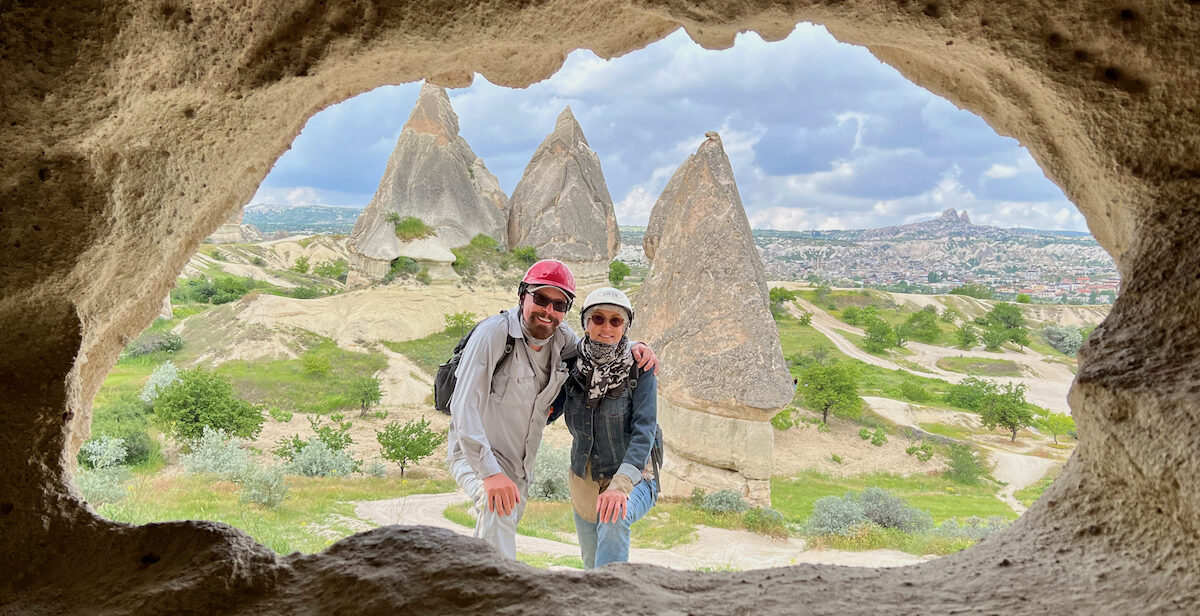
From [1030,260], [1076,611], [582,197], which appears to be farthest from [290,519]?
[1030,260]

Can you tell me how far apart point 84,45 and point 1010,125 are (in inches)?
83.0

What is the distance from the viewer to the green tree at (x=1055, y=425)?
476 inches

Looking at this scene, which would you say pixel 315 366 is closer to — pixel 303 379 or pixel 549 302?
pixel 303 379

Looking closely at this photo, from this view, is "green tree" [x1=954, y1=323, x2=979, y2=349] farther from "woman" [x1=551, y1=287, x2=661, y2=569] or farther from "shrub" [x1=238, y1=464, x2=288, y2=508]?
"woman" [x1=551, y1=287, x2=661, y2=569]

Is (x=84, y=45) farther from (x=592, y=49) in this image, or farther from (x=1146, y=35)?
(x=1146, y=35)

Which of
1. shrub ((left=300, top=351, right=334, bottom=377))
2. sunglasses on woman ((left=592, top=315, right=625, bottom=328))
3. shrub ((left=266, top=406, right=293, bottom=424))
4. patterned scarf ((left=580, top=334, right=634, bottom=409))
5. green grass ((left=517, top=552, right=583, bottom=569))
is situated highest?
sunglasses on woman ((left=592, top=315, right=625, bottom=328))

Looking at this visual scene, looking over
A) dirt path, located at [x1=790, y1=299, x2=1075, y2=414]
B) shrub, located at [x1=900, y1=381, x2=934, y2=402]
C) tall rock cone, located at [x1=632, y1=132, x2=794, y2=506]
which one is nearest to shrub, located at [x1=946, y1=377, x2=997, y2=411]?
shrub, located at [x1=900, y1=381, x2=934, y2=402]

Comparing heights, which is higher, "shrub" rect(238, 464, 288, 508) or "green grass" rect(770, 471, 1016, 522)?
"shrub" rect(238, 464, 288, 508)

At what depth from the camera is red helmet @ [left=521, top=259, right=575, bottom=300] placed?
2.14 metres

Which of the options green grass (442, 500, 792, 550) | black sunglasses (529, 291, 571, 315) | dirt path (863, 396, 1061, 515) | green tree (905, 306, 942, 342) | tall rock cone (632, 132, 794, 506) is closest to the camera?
black sunglasses (529, 291, 571, 315)

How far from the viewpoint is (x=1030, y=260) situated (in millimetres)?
21328

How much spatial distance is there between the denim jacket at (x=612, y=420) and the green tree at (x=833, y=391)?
11321 mm

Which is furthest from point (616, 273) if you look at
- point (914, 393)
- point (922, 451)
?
point (922, 451)

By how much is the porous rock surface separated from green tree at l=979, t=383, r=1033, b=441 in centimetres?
1277
